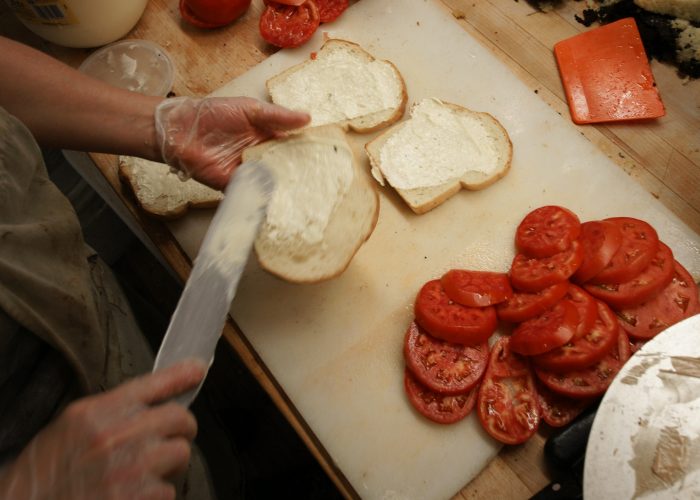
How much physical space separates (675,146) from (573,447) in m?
1.71

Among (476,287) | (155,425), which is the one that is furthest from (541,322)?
(155,425)

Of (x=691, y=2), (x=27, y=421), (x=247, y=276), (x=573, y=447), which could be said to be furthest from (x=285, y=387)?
(x=691, y=2)

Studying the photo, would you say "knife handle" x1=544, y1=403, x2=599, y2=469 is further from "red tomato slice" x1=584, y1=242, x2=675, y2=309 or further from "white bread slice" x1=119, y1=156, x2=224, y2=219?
"white bread slice" x1=119, y1=156, x2=224, y2=219

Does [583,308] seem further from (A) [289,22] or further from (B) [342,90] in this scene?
(A) [289,22]

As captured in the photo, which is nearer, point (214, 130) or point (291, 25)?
point (214, 130)

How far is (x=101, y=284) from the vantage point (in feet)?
7.63

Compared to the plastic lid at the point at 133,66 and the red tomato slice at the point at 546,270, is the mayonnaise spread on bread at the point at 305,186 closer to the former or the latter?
the red tomato slice at the point at 546,270

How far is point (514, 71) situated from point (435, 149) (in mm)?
772

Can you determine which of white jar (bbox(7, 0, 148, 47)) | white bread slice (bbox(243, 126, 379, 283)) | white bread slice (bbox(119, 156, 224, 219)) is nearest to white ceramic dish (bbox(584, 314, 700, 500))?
white bread slice (bbox(243, 126, 379, 283))

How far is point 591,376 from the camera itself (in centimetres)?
209

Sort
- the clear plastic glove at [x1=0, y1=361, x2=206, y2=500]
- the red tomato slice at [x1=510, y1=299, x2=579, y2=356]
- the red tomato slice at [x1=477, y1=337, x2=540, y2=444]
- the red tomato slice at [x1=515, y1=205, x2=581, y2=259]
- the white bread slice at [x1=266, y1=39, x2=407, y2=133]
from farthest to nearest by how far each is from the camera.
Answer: the white bread slice at [x1=266, y1=39, x2=407, y2=133] → the red tomato slice at [x1=515, y1=205, x2=581, y2=259] → the red tomato slice at [x1=477, y1=337, x2=540, y2=444] → the red tomato slice at [x1=510, y1=299, x2=579, y2=356] → the clear plastic glove at [x1=0, y1=361, x2=206, y2=500]

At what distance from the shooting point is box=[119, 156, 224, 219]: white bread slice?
2.55 meters

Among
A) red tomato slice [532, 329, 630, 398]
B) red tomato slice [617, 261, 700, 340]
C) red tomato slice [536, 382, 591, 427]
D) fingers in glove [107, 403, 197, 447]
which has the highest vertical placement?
fingers in glove [107, 403, 197, 447]

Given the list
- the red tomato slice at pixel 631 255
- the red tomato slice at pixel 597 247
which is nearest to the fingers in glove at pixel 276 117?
the red tomato slice at pixel 597 247
